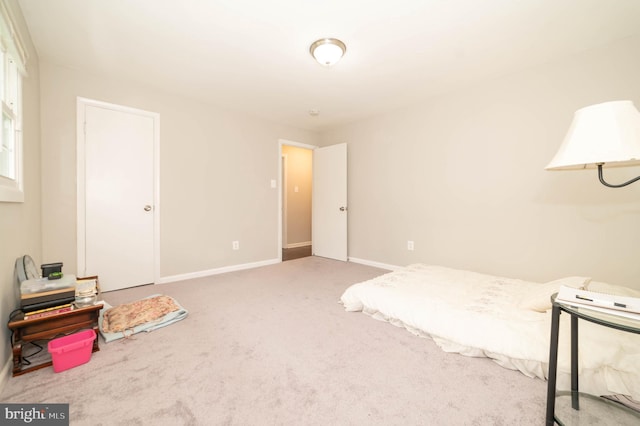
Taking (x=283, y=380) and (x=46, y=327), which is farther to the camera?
(x=46, y=327)

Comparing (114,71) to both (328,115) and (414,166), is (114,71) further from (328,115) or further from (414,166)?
(414,166)

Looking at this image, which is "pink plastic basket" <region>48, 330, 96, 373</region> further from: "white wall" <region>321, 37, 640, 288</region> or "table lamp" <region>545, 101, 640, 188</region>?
"white wall" <region>321, 37, 640, 288</region>

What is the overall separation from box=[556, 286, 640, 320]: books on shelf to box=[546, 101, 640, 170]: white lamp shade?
539 mm

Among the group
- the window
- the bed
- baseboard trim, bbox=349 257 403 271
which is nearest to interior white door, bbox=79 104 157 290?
the window

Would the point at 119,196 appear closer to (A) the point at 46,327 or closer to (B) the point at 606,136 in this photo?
(A) the point at 46,327

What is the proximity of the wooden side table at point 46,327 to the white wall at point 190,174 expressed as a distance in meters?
1.33

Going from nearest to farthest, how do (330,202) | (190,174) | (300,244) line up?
(190,174) < (330,202) < (300,244)

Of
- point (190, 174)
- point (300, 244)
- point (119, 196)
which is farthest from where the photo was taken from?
point (300, 244)

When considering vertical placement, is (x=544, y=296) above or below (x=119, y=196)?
below

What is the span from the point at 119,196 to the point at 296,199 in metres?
3.54

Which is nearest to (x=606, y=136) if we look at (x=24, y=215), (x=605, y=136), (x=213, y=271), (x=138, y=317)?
(x=605, y=136)

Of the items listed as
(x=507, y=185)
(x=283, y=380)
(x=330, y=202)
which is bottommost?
(x=283, y=380)

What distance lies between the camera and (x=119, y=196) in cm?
298

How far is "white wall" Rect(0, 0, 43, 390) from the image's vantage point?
155 cm
